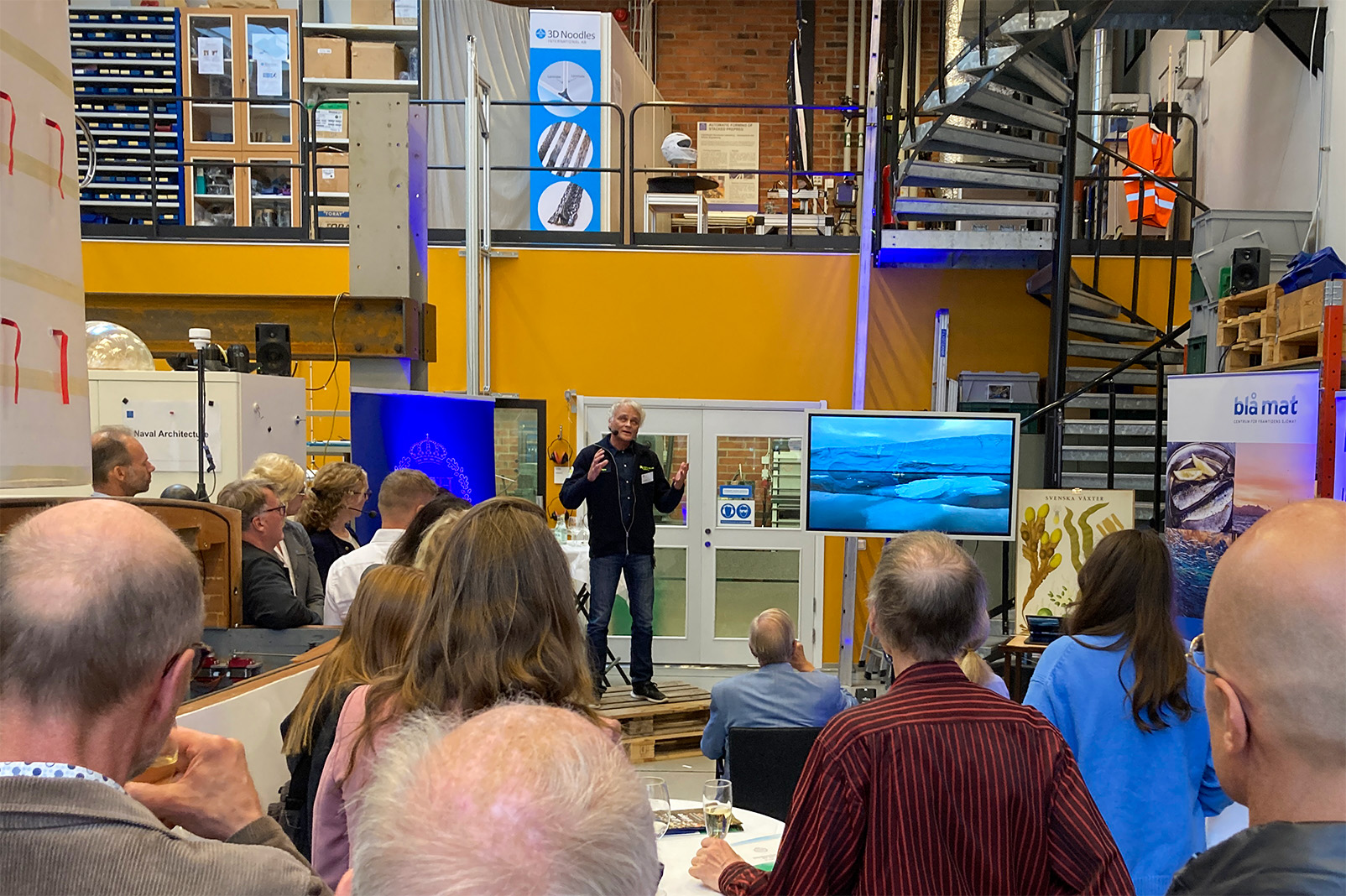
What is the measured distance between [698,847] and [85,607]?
5.20 feet

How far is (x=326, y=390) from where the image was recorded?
7.45 m

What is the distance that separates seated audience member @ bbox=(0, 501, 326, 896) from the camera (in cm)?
95

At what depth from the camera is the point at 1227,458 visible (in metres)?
4.52

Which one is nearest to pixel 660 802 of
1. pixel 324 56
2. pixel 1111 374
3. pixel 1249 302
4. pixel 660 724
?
pixel 660 724

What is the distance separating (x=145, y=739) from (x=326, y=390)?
Result: 670cm

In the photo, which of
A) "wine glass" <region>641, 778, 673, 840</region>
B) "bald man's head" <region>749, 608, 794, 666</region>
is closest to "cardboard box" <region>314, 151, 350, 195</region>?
"bald man's head" <region>749, 608, 794, 666</region>

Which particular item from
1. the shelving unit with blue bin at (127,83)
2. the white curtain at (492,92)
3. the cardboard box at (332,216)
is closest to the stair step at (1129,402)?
the white curtain at (492,92)

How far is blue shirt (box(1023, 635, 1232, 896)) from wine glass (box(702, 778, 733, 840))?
2.44 feet

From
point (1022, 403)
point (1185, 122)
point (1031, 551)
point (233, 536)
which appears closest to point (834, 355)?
point (1022, 403)

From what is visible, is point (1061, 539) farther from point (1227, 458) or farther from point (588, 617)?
point (588, 617)

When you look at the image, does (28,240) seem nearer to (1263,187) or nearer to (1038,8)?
(1038,8)

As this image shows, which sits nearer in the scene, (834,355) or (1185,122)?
(834,355)

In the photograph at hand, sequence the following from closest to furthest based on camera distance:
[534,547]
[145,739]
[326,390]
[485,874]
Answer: [485,874] → [145,739] → [534,547] → [326,390]

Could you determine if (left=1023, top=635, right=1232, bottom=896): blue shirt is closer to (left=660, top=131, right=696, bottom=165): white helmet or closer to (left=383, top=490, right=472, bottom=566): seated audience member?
(left=383, top=490, right=472, bottom=566): seated audience member
